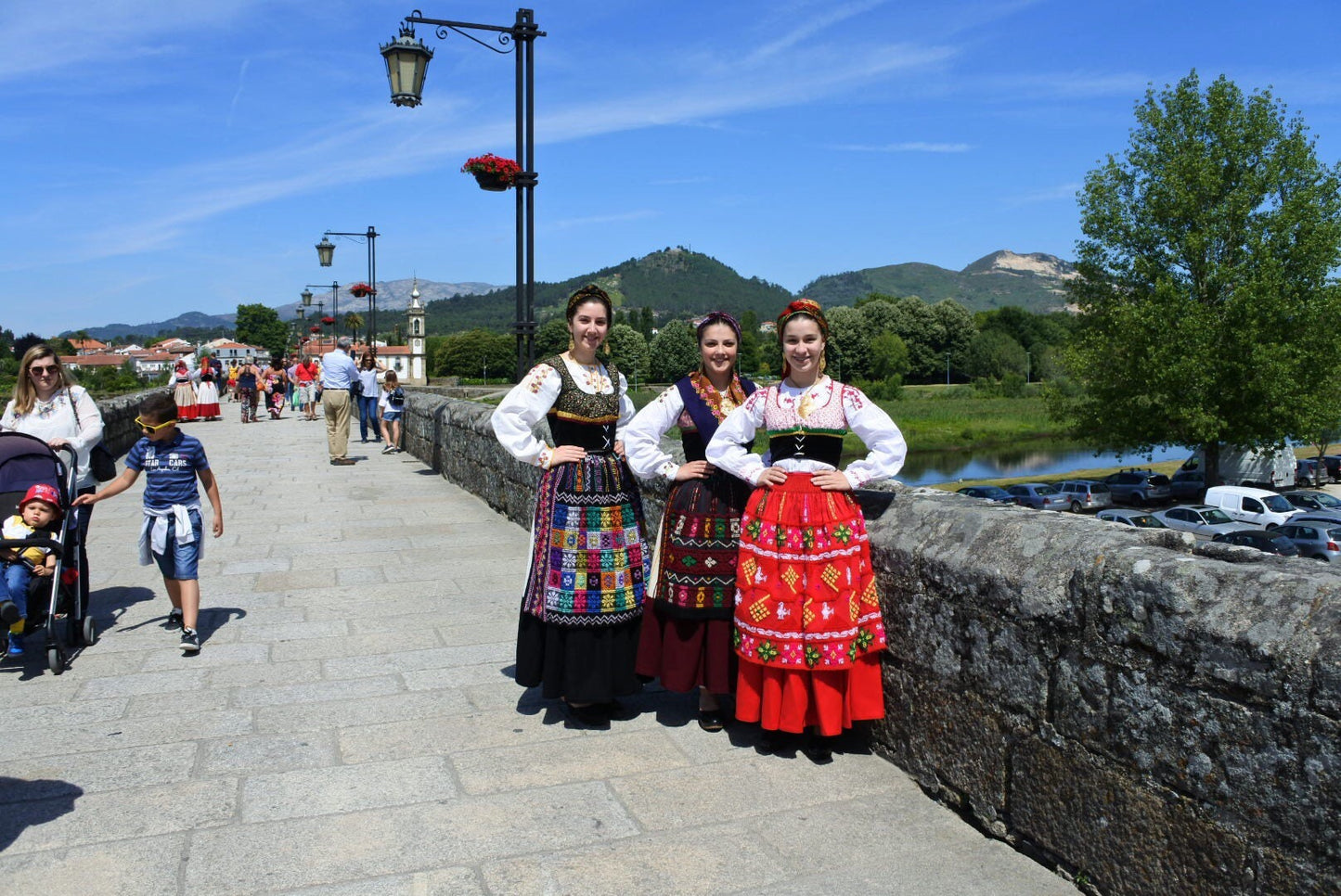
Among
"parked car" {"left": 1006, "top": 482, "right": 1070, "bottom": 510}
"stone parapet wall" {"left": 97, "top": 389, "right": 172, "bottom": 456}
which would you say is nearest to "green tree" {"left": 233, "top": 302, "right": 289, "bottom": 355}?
"parked car" {"left": 1006, "top": 482, "right": 1070, "bottom": 510}

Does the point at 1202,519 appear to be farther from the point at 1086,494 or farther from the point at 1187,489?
the point at 1187,489

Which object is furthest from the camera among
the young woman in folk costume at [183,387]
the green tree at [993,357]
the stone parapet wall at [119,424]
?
the green tree at [993,357]

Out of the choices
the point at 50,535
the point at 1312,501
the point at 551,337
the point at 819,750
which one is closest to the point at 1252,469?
the point at 1312,501

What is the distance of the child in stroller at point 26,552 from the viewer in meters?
5.16

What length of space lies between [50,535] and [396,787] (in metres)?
2.79

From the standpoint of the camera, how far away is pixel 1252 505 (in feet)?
123

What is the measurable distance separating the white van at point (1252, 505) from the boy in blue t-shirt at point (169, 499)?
124ft

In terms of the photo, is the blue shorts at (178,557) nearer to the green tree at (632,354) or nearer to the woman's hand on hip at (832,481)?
the woman's hand on hip at (832,481)

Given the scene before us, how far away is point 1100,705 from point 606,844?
61.1 inches

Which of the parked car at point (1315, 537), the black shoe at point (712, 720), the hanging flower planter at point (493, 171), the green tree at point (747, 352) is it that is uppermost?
the hanging flower planter at point (493, 171)

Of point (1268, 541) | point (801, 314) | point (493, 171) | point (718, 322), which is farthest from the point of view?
point (1268, 541)

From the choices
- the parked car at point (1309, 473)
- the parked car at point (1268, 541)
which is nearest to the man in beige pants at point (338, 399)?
the parked car at point (1268, 541)

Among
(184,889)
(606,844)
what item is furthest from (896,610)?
(184,889)

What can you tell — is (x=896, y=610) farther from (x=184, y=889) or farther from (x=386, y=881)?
(x=184, y=889)
